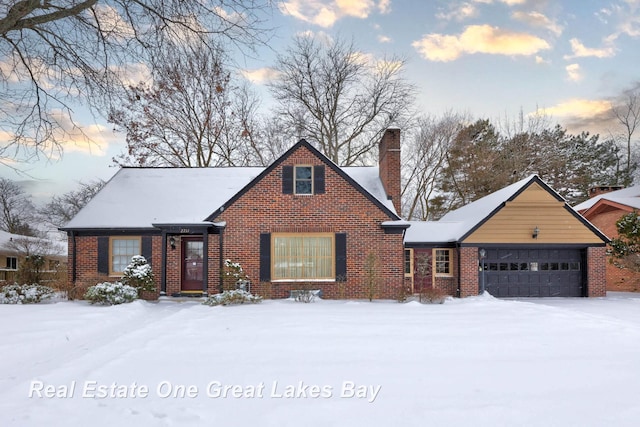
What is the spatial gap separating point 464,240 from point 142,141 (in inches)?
816

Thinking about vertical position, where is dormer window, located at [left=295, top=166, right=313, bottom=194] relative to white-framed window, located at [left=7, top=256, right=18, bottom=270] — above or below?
above

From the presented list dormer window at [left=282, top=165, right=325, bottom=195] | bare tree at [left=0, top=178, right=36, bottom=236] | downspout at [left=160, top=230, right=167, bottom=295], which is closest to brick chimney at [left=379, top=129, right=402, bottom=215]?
dormer window at [left=282, top=165, right=325, bottom=195]

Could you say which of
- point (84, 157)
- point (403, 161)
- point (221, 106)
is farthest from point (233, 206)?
point (403, 161)

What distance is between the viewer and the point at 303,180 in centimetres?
1334

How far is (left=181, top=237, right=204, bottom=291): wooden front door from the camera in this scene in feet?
45.0

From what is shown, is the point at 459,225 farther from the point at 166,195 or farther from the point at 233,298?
the point at 166,195

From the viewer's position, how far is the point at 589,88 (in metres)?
19.3

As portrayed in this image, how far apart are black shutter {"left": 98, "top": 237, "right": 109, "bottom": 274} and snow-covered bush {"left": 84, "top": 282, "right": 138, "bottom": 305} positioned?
2.29 metres

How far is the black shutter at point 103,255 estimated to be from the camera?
534 inches

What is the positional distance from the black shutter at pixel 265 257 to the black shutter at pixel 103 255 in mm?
5642

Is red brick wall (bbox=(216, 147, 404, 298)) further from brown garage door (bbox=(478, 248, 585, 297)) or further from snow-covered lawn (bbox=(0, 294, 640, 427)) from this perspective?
brown garage door (bbox=(478, 248, 585, 297))

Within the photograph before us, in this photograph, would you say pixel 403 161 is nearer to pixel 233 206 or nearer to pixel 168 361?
pixel 233 206

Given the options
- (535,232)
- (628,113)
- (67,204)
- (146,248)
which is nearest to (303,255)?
(146,248)

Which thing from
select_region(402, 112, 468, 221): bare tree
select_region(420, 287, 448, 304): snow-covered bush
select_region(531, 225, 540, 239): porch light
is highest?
select_region(402, 112, 468, 221): bare tree
